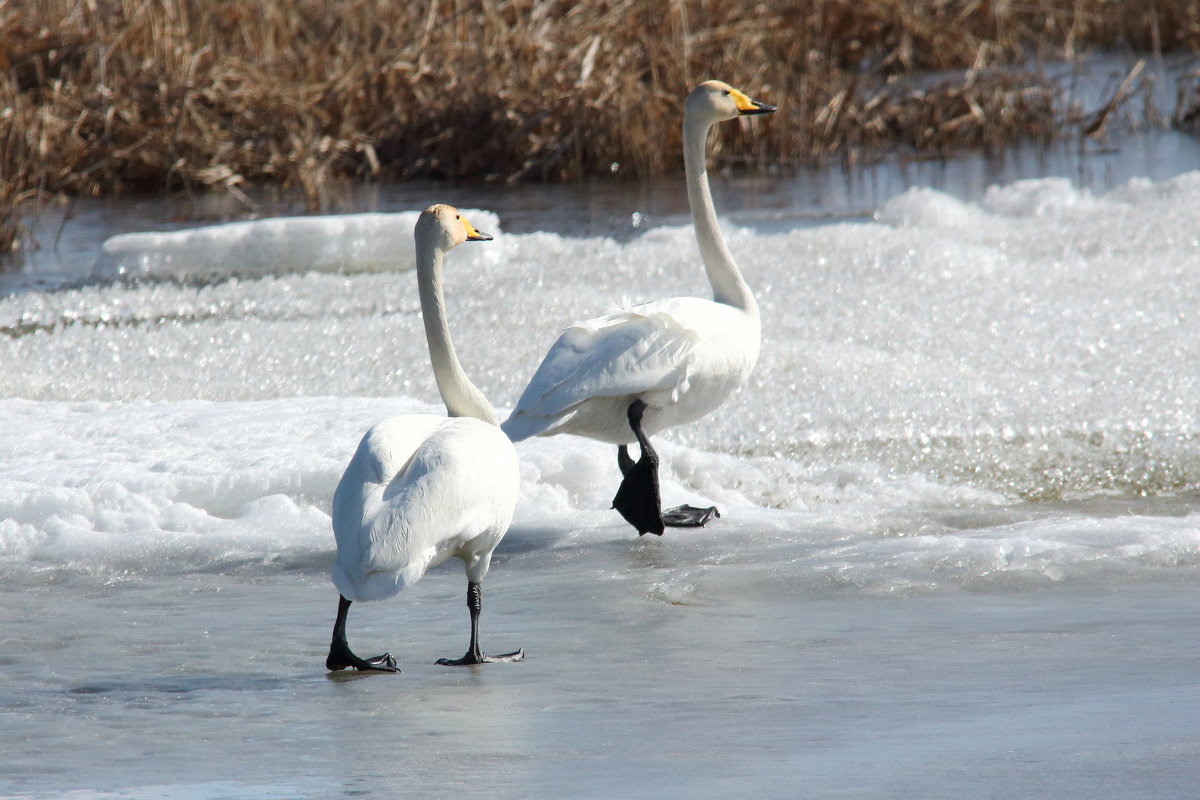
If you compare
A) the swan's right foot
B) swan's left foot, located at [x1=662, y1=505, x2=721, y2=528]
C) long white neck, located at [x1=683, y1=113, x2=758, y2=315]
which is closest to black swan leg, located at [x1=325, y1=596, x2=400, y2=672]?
the swan's right foot

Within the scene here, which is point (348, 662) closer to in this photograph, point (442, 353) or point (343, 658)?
point (343, 658)

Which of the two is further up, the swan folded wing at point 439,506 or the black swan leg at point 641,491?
the swan folded wing at point 439,506

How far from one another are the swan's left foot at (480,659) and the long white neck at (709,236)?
2239 mm

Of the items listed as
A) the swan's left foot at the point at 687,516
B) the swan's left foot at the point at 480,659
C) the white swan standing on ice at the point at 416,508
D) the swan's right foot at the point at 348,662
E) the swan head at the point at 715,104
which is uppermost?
the swan head at the point at 715,104

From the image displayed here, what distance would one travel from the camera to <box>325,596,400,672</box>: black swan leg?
11.6 feet

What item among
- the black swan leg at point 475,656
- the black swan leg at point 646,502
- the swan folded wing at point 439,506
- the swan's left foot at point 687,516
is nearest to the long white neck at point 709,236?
the black swan leg at point 646,502

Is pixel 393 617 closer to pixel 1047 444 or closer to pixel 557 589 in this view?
pixel 557 589

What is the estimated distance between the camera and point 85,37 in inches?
545

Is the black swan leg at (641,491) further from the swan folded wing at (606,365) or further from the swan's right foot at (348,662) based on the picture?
the swan's right foot at (348,662)

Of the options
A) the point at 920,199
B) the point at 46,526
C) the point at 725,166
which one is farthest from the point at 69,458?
the point at 725,166

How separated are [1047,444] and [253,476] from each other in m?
2.90

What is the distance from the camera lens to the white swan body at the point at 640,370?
499 cm

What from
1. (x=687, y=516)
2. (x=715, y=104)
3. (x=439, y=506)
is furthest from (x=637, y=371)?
(x=715, y=104)

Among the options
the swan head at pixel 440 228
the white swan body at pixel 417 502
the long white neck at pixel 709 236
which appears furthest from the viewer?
the long white neck at pixel 709 236
